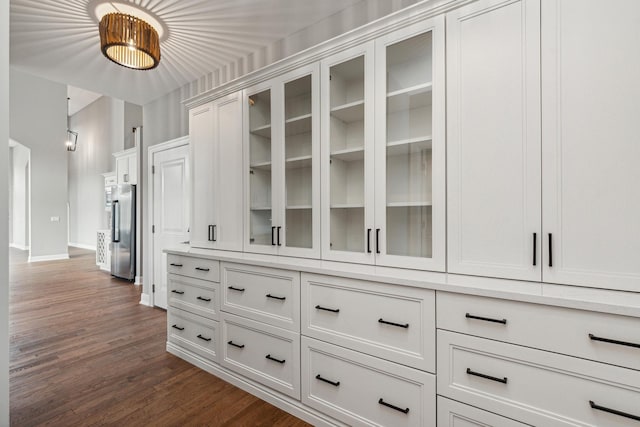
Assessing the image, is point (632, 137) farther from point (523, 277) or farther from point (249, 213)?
point (249, 213)

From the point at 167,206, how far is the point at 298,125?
2602 millimetres

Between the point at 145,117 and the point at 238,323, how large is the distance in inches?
137

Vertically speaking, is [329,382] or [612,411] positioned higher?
[612,411]

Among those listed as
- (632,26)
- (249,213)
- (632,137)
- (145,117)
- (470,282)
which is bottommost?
(470,282)

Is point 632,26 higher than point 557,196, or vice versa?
point 632,26

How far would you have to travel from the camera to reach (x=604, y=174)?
120 cm

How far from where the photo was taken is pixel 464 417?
1364 millimetres

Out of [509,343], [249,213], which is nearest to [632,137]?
[509,343]

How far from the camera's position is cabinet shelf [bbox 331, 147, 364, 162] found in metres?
1.88

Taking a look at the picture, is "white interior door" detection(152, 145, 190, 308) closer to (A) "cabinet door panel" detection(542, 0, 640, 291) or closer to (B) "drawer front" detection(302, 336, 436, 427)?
(B) "drawer front" detection(302, 336, 436, 427)

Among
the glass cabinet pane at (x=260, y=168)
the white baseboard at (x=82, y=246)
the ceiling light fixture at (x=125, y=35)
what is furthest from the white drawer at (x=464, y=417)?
the white baseboard at (x=82, y=246)

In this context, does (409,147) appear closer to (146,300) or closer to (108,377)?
(108,377)

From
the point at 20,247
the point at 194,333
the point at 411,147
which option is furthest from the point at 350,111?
the point at 20,247

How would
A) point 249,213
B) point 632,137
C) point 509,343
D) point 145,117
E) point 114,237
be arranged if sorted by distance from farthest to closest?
1. point 114,237
2. point 145,117
3. point 249,213
4. point 509,343
5. point 632,137
